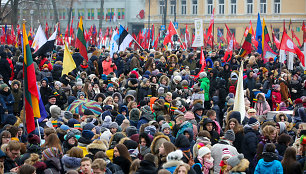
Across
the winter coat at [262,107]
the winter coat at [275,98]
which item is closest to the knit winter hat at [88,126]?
the winter coat at [262,107]

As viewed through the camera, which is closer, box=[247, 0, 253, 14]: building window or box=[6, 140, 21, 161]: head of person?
box=[6, 140, 21, 161]: head of person

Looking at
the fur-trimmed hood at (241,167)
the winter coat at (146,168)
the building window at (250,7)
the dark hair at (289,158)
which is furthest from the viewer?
the building window at (250,7)

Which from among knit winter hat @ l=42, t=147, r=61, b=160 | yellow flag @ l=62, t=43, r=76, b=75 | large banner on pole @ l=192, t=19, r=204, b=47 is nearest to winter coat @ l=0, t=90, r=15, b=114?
yellow flag @ l=62, t=43, r=76, b=75

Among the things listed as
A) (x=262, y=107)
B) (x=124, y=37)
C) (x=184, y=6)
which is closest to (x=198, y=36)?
(x=124, y=37)

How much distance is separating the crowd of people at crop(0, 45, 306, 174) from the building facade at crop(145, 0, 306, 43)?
140 ft

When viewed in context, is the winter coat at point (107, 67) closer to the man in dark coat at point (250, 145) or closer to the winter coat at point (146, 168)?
the man in dark coat at point (250, 145)

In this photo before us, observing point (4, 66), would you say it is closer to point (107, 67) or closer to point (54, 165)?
point (107, 67)

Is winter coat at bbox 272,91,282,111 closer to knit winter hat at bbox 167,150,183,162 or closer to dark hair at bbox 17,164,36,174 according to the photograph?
knit winter hat at bbox 167,150,183,162

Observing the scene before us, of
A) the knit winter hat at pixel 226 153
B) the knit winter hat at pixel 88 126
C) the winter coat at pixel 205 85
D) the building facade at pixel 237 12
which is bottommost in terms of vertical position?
the knit winter hat at pixel 226 153

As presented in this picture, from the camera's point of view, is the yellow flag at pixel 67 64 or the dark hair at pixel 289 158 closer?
the dark hair at pixel 289 158

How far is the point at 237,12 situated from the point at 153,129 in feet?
184

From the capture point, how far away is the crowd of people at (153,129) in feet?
24.7

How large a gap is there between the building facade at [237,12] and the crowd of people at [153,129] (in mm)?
42591

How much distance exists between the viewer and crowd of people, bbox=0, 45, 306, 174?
7539 millimetres
